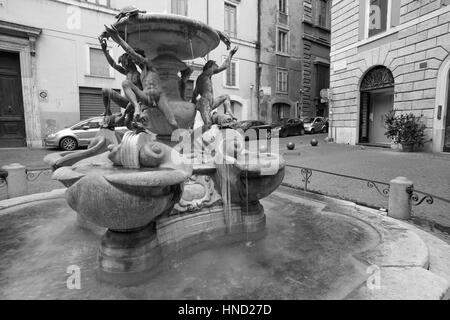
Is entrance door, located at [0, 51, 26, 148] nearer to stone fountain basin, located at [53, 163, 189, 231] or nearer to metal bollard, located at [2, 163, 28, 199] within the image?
metal bollard, located at [2, 163, 28, 199]

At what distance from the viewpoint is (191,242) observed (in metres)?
2.99

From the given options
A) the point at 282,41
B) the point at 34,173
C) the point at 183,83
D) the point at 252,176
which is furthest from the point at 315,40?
the point at 252,176

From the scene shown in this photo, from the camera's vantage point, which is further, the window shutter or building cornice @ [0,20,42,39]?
building cornice @ [0,20,42,39]

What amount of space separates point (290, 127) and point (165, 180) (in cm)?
1950

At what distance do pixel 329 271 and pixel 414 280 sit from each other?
591 mm

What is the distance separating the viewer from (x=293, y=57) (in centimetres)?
2595

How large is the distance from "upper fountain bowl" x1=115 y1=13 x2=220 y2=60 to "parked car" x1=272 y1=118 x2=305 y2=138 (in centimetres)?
1644

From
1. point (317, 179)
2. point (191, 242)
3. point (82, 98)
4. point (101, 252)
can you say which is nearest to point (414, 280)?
point (191, 242)

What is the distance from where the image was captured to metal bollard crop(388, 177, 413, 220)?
3.94 metres

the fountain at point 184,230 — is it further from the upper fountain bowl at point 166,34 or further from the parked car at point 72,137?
the parked car at point 72,137

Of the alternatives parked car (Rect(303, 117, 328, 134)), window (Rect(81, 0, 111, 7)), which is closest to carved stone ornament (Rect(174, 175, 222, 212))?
window (Rect(81, 0, 111, 7))

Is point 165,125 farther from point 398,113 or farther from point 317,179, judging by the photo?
point 398,113

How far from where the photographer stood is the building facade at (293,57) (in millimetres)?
23812
